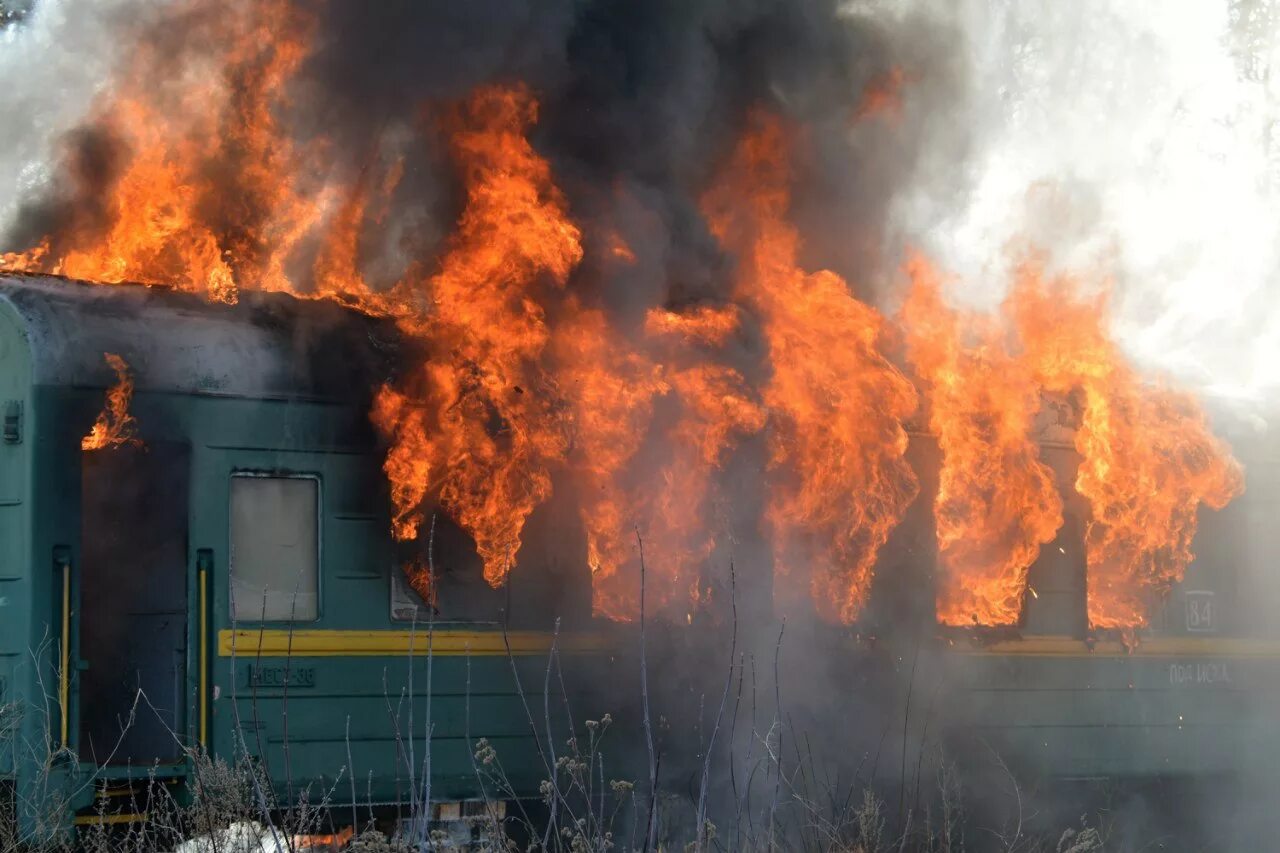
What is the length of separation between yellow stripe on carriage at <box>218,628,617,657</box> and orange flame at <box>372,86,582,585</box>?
0.35 meters

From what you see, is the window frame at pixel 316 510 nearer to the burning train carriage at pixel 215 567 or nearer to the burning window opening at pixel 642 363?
the burning train carriage at pixel 215 567

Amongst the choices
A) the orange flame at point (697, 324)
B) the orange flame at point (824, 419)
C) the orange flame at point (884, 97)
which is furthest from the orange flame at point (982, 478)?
the orange flame at point (697, 324)

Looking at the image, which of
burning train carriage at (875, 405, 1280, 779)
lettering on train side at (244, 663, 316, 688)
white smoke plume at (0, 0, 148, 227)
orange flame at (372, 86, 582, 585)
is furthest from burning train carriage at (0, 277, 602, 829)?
white smoke plume at (0, 0, 148, 227)

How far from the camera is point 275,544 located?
751 cm

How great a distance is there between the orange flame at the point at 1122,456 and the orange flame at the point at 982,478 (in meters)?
0.57

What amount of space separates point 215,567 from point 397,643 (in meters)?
1.00

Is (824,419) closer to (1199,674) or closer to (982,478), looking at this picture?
(982,478)

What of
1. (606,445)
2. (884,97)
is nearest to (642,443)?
(606,445)

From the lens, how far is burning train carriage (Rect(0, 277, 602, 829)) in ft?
22.6

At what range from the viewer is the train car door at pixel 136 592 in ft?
23.6

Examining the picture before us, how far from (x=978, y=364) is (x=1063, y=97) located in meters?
8.72

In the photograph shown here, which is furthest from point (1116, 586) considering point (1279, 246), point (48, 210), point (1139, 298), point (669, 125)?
point (1279, 246)

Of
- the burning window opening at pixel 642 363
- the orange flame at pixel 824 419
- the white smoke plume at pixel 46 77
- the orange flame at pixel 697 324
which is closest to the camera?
the burning window opening at pixel 642 363

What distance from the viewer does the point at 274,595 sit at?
7.48 meters
